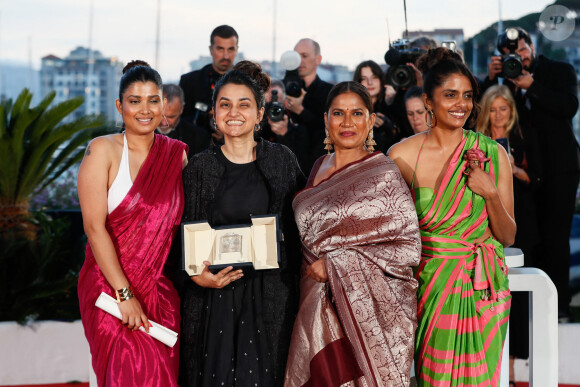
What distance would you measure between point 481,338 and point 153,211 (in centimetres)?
147

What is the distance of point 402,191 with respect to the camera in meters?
2.86

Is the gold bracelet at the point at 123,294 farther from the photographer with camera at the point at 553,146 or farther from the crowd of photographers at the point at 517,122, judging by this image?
the photographer with camera at the point at 553,146

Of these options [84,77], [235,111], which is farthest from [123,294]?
[84,77]

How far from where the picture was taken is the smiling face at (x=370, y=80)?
517cm

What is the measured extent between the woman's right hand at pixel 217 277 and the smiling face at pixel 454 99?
3.60 feet

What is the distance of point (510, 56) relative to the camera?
4941 mm

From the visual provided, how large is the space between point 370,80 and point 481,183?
2.41 m

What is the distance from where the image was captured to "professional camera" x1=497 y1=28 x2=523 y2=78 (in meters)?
4.94

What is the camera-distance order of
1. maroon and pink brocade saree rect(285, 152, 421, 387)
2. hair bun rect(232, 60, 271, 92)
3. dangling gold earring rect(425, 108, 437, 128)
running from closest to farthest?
1. maroon and pink brocade saree rect(285, 152, 421, 387)
2. dangling gold earring rect(425, 108, 437, 128)
3. hair bun rect(232, 60, 271, 92)

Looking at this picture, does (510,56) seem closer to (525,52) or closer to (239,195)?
(525,52)

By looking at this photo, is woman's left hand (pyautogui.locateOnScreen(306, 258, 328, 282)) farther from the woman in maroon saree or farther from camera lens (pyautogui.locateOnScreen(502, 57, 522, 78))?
camera lens (pyautogui.locateOnScreen(502, 57, 522, 78))

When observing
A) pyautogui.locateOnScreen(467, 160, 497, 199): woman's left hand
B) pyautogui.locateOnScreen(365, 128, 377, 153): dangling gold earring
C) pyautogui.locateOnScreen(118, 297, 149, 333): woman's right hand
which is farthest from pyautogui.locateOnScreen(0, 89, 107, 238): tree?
pyautogui.locateOnScreen(467, 160, 497, 199): woman's left hand

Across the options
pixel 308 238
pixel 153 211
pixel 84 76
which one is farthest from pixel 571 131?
pixel 84 76

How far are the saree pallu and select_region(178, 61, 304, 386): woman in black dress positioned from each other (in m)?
0.58
